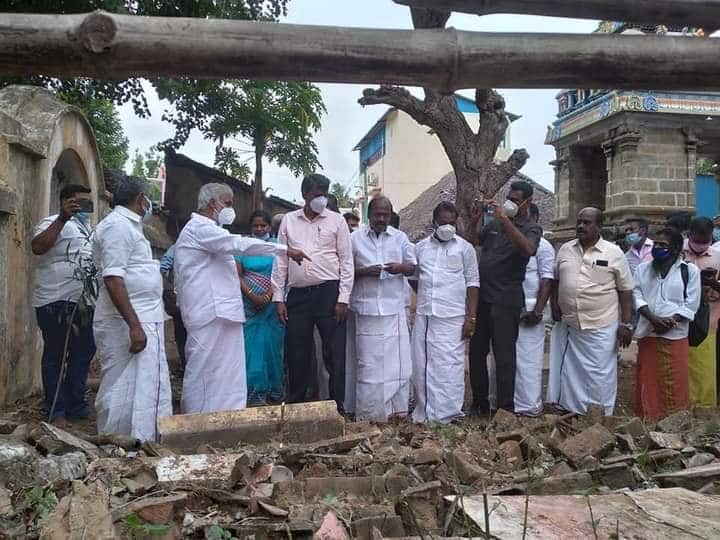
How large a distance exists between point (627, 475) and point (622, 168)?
11695 mm

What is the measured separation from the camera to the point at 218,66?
2.17 meters

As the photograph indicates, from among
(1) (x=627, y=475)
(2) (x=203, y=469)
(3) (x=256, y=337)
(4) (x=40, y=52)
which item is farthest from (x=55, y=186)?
(1) (x=627, y=475)

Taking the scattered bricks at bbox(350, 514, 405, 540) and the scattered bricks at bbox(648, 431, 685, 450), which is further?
the scattered bricks at bbox(648, 431, 685, 450)

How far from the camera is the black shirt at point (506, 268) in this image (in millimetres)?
5203

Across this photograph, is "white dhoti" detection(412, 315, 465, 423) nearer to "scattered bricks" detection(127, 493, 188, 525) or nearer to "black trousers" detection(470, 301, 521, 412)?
"black trousers" detection(470, 301, 521, 412)

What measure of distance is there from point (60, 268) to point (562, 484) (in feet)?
11.7

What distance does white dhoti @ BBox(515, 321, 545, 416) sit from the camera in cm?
541

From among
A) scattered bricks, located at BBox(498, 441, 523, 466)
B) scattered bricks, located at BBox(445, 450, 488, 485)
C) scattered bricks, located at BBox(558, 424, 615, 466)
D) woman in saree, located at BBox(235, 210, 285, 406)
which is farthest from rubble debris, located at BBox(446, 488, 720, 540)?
woman in saree, located at BBox(235, 210, 285, 406)

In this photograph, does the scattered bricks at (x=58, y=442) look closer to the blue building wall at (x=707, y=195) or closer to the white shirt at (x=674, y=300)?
the white shirt at (x=674, y=300)

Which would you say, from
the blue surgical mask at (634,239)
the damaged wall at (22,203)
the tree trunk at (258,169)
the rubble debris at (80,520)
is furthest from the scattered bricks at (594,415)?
the tree trunk at (258,169)

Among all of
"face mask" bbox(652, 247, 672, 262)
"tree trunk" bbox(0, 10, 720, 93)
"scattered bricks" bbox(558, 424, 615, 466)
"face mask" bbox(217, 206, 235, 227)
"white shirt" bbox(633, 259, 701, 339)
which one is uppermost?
"tree trunk" bbox(0, 10, 720, 93)

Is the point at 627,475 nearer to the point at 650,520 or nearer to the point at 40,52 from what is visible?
the point at 650,520

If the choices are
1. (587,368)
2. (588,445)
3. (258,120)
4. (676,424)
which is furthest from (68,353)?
(258,120)

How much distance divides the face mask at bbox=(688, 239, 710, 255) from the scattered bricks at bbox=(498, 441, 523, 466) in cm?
286
